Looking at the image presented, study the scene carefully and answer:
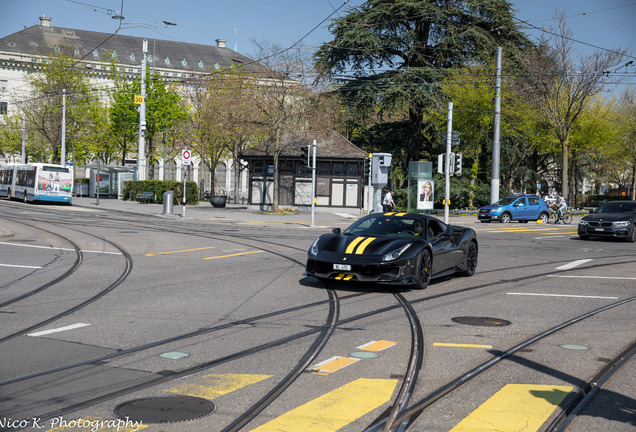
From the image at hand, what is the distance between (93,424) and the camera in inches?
177

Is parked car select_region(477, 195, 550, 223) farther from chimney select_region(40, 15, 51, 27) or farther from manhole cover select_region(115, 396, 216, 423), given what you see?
chimney select_region(40, 15, 51, 27)

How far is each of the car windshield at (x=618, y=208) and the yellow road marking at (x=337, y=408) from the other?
21.8 m

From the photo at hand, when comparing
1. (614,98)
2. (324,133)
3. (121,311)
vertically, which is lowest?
(121,311)

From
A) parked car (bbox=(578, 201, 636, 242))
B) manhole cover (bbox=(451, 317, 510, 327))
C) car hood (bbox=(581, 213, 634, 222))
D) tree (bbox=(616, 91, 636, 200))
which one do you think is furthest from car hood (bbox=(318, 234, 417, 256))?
tree (bbox=(616, 91, 636, 200))

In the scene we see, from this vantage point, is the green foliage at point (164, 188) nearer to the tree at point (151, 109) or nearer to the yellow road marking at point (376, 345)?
the tree at point (151, 109)

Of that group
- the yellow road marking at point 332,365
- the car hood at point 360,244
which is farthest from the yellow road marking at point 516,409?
the car hood at point 360,244

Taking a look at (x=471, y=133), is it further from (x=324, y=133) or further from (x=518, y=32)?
(x=324, y=133)

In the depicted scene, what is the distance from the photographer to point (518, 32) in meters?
46.9

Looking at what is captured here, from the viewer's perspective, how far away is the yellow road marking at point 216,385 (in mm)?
5320

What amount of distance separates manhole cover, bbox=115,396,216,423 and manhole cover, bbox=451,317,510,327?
4494 millimetres

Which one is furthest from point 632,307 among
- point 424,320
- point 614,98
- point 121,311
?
point 614,98

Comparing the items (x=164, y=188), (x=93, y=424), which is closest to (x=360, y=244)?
(x=93, y=424)

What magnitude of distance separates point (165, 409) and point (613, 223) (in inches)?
873

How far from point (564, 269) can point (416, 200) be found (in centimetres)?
1935
